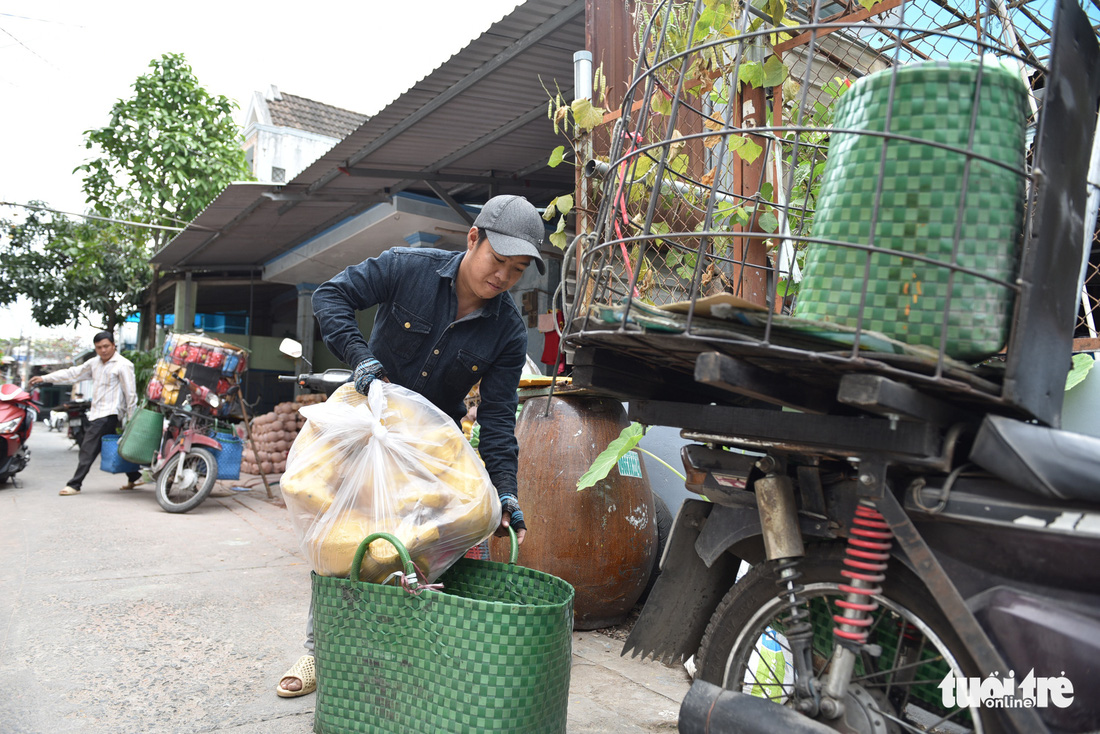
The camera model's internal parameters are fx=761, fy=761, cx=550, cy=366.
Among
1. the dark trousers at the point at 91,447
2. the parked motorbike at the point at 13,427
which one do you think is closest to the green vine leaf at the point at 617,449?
the dark trousers at the point at 91,447

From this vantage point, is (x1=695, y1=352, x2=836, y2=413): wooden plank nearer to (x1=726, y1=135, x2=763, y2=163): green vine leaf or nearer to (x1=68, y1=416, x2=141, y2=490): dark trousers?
(x1=726, y1=135, x2=763, y2=163): green vine leaf

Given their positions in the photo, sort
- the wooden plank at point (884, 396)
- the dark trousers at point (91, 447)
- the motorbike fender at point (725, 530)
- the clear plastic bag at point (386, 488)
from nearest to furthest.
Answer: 1. the wooden plank at point (884, 396)
2. the motorbike fender at point (725, 530)
3. the clear plastic bag at point (386, 488)
4. the dark trousers at point (91, 447)

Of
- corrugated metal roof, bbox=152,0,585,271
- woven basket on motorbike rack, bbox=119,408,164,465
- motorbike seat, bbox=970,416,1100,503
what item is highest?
corrugated metal roof, bbox=152,0,585,271

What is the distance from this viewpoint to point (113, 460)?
7.83 m

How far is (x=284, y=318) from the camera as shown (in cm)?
1809

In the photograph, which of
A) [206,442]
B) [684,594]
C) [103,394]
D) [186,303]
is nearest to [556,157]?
[684,594]

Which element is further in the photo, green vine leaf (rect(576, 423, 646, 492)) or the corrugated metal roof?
the corrugated metal roof

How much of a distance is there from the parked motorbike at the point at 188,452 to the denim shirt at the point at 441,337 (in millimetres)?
5009

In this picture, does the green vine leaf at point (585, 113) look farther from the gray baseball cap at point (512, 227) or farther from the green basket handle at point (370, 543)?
the green basket handle at point (370, 543)

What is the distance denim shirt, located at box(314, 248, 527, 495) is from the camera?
9.00ft

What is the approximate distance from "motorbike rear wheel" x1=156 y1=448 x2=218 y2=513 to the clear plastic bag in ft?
17.2

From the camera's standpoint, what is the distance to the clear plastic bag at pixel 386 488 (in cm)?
216

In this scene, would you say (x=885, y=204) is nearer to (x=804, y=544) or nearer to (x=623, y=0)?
(x=804, y=544)

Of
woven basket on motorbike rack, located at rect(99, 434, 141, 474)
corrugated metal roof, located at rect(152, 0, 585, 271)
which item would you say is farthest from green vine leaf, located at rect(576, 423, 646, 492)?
woven basket on motorbike rack, located at rect(99, 434, 141, 474)
